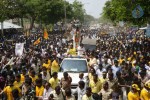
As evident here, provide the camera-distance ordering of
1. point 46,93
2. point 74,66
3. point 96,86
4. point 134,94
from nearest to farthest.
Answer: point 134,94 → point 46,93 → point 96,86 → point 74,66

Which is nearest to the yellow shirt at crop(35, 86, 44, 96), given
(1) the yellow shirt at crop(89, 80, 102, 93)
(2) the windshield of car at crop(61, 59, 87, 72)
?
(1) the yellow shirt at crop(89, 80, 102, 93)

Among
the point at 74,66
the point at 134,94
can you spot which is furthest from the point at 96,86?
the point at 74,66

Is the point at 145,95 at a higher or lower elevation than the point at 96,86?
higher

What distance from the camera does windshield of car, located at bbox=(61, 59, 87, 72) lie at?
15.0 meters

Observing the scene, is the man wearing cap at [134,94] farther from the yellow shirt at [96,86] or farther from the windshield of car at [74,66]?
the windshield of car at [74,66]

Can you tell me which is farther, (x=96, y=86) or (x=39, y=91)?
(x=96, y=86)

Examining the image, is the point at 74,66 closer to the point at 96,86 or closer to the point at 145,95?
the point at 96,86

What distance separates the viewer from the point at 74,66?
1514cm

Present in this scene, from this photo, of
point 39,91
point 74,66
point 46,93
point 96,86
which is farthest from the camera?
point 74,66

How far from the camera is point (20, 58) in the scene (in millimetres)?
18125

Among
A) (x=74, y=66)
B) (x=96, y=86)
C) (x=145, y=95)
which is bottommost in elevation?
(x=74, y=66)

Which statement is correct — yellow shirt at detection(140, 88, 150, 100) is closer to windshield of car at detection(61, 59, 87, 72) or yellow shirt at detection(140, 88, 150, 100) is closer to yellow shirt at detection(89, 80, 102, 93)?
yellow shirt at detection(89, 80, 102, 93)

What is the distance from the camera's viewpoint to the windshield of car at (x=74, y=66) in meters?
15.0

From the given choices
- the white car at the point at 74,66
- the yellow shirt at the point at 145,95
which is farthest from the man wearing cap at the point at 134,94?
the white car at the point at 74,66
